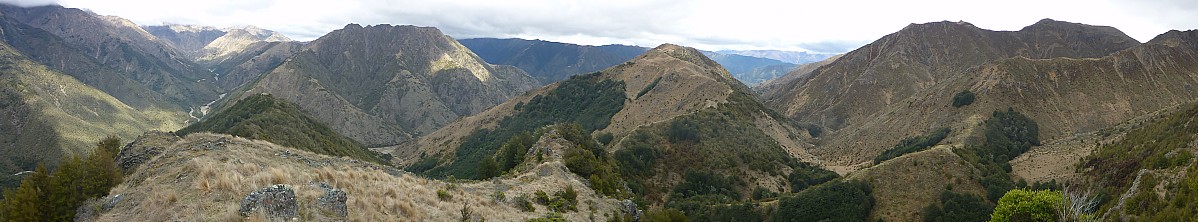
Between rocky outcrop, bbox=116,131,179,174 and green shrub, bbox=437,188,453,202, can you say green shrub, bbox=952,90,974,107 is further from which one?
rocky outcrop, bbox=116,131,179,174

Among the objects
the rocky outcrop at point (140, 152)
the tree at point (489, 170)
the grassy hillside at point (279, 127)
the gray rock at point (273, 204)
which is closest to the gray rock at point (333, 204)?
the gray rock at point (273, 204)

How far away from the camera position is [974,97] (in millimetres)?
111562

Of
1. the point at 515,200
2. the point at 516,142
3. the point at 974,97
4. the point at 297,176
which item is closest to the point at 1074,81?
the point at 974,97

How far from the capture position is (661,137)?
97.4 meters

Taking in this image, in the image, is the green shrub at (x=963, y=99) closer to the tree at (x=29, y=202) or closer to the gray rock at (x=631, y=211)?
the gray rock at (x=631, y=211)

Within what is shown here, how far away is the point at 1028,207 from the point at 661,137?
62.9 m

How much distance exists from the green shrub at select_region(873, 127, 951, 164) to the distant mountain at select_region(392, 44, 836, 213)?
13592 mm

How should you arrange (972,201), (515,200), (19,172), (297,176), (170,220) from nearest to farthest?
(170,220) < (297,176) < (515,200) < (972,201) < (19,172)

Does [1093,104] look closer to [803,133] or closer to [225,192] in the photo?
[803,133]

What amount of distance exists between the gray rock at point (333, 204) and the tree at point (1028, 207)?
4020cm

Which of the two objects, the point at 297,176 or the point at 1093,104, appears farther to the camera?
the point at 1093,104

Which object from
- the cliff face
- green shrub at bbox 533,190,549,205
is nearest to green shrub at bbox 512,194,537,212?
green shrub at bbox 533,190,549,205

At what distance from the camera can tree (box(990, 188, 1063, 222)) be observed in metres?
36.6

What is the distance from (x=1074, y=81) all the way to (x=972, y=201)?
251ft
